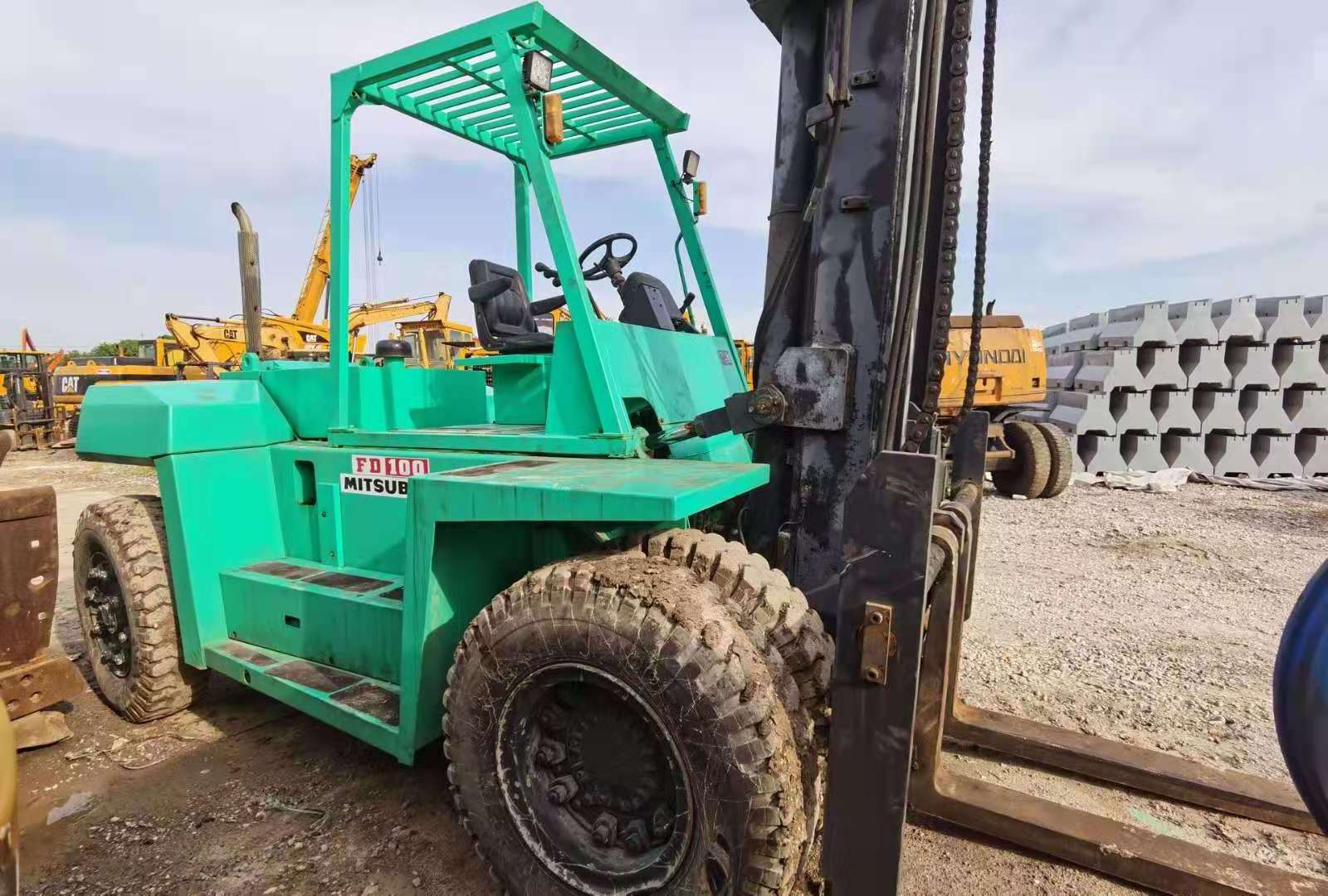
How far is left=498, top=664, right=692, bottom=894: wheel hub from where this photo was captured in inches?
81.0

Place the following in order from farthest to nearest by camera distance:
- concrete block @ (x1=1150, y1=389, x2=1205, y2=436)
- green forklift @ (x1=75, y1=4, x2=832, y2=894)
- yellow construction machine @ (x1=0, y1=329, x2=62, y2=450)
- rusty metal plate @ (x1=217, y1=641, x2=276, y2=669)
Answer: yellow construction machine @ (x1=0, y1=329, x2=62, y2=450)
concrete block @ (x1=1150, y1=389, x2=1205, y2=436)
rusty metal plate @ (x1=217, y1=641, x2=276, y2=669)
green forklift @ (x1=75, y1=4, x2=832, y2=894)

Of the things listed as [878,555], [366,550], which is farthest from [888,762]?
[366,550]

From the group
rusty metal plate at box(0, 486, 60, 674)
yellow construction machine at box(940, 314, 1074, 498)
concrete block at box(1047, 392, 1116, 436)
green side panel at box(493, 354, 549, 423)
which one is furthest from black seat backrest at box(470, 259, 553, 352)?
concrete block at box(1047, 392, 1116, 436)

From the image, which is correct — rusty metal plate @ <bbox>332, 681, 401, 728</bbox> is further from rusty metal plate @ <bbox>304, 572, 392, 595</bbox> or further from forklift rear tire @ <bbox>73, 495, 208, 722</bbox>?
forklift rear tire @ <bbox>73, 495, 208, 722</bbox>

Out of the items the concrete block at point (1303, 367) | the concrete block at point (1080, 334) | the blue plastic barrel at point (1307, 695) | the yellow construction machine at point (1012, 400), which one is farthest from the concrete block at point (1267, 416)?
the blue plastic barrel at point (1307, 695)

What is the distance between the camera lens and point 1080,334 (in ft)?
42.1

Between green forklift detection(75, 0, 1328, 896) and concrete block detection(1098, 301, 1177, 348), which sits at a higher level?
concrete block detection(1098, 301, 1177, 348)

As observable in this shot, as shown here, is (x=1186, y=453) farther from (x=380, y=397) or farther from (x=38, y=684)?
(x=38, y=684)

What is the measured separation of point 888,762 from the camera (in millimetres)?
1848

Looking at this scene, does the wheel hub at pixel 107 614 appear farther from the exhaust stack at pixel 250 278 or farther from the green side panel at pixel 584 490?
the green side panel at pixel 584 490

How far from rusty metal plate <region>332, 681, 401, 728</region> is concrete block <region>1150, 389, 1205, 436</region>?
11733 mm

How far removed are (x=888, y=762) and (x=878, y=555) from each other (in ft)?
1.76

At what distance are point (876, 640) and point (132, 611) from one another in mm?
3694

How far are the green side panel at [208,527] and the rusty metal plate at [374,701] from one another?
1181 millimetres
